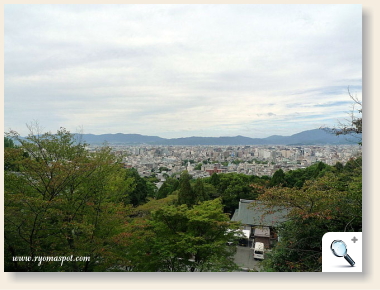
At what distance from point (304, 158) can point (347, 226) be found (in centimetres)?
206

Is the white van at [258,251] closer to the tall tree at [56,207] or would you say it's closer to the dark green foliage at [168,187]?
the dark green foliage at [168,187]

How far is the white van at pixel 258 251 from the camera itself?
16.2ft

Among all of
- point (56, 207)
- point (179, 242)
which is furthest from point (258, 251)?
point (56, 207)

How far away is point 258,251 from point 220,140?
2.49 m

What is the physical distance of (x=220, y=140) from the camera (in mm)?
4969

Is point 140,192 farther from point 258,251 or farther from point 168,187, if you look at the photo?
point 258,251

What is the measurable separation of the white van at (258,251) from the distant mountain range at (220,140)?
7.10ft

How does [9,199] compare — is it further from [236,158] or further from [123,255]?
[236,158]

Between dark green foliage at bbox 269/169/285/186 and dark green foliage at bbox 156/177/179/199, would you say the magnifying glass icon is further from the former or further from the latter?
dark green foliage at bbox 156/177/179/199

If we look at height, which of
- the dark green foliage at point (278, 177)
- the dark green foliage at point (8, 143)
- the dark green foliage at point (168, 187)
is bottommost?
the dark green foliage at point (168, 187)

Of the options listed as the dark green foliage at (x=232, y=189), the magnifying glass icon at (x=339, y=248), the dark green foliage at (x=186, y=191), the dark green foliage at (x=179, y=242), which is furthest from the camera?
the dark green foliage at (x=232, y=189)

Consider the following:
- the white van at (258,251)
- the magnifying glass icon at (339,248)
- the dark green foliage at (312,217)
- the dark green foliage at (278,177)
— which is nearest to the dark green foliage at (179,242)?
the white van at (258,251)

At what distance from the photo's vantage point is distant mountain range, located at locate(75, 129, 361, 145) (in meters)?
4.70

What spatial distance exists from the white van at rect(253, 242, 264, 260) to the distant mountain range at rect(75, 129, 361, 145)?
216cm
